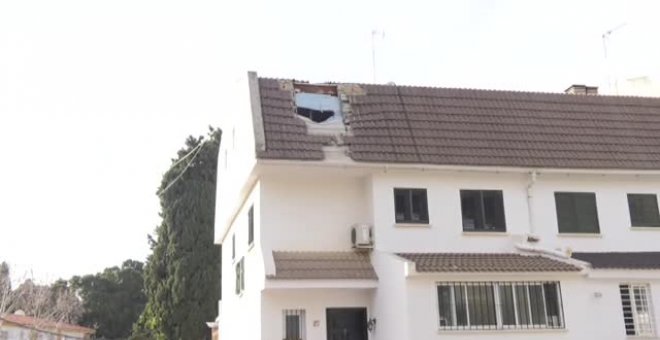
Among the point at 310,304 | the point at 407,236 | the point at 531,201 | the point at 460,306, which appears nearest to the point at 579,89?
the point at 531,201

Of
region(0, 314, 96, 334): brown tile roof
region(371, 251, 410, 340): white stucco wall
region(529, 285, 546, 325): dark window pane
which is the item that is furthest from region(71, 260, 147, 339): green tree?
region(529, 285, 546, 325): dark window pane

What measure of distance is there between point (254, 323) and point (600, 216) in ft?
36.1

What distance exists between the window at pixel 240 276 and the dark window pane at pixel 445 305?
7576 millimetres

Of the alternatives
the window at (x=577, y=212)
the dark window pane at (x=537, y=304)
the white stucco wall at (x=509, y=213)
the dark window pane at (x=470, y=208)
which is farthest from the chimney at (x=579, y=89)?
the dark window pane at (x=537, y=304)

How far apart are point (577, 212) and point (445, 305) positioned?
6.35 m

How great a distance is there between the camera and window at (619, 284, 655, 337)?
18.5 metres

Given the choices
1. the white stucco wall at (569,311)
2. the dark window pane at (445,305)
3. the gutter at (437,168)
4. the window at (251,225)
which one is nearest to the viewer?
the white stucco wall at (569,311)

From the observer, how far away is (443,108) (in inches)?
869

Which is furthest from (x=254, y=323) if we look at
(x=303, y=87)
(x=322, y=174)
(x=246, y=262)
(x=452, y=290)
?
(x=303, y=87)

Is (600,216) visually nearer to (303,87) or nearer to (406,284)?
(406,284)

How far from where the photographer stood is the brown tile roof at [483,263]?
17.1 metres

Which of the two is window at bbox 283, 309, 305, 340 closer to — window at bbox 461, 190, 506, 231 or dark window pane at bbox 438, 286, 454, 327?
dark window pane at bbox 438, 286, 454, 327

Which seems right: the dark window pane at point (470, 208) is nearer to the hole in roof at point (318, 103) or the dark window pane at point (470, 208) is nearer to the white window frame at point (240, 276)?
the hole in roof at point (318, 103)

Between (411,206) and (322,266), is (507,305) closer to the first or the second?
(411,206)
